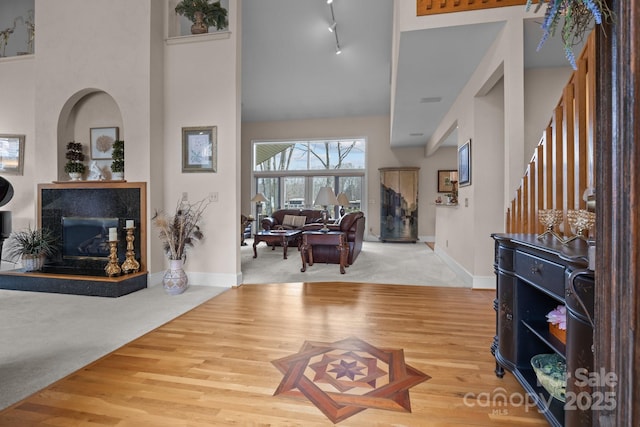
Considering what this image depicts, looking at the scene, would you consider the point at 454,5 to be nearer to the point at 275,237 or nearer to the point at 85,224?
the point at 275,237

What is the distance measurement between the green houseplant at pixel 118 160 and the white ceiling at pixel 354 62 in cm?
340

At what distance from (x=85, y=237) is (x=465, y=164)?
5.19 m

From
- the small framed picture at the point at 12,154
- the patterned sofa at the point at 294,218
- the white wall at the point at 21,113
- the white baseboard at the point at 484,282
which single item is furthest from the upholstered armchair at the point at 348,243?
the small framed picture at the point at 12,154

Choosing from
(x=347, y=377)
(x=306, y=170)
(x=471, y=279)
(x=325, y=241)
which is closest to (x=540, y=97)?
(x=471, y=279)

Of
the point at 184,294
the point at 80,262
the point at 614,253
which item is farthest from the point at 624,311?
the point at 80,262

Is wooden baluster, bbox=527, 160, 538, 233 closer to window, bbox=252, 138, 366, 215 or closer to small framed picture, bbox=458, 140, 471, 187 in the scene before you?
small framed picture, bbox=458, 140, 471, 187

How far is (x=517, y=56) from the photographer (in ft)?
9.53

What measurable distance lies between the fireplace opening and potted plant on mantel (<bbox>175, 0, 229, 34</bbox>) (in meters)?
2.76

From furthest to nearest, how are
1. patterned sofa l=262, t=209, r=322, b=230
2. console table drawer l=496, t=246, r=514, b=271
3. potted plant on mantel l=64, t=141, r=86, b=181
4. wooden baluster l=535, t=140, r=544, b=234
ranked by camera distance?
patterned sofa l=262, t=209, r=322, b=230 < potted plant on mantel l=64, t=141, r=86, b=181 < wooden baluster l=535, t=140, r=544, b=234 < console table drawer l=496, t=246, r=514, b=271

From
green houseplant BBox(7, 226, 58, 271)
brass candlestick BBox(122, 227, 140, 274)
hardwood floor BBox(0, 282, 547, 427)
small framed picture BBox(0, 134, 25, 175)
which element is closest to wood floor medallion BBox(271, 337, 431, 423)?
hardwood floor BBox(0, 282, 547, 427)

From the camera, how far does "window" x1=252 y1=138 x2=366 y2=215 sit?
915 centimetres

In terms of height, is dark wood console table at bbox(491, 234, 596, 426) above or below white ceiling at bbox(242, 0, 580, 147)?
below

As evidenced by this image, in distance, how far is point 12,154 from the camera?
4.55m

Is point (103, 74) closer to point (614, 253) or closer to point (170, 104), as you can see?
point (170, 104)
